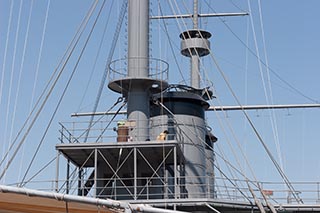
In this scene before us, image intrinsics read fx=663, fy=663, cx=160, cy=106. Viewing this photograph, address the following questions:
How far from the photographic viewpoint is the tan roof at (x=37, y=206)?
35.0 ft

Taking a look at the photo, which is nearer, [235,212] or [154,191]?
[235,212]

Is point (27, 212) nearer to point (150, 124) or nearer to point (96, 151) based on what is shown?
point (96, 151)

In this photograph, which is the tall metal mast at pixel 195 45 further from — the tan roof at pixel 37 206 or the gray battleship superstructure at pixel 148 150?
the tan roof at pixel 37 206

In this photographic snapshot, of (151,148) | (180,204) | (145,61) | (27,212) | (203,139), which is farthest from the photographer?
(203,139)

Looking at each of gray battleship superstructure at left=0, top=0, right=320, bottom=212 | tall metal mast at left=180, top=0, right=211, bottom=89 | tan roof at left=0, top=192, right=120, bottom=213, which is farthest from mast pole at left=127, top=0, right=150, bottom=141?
tan roof at left=0, top=192, right=120, bottom=213

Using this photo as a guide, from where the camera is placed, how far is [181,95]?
99.7 ft

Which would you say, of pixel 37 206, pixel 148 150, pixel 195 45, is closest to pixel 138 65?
pixel 148 150

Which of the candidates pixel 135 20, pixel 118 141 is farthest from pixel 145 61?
pixel 118 141

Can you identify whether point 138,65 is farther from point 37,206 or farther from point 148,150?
point 37,206

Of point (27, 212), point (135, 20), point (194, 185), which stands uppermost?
point (135, 20)

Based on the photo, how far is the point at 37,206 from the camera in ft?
36.4

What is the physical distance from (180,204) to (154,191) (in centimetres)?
347

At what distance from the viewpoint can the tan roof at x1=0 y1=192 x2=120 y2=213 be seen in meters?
10.7

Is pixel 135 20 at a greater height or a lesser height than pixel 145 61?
greater
